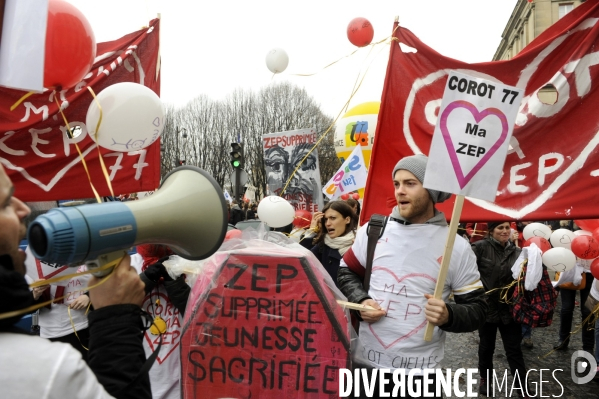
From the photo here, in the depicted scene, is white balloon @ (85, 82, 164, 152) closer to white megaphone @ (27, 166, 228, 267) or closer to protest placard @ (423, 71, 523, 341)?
white megaphone @ (27, 166, 228, 267)

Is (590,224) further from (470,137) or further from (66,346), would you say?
(66,346)

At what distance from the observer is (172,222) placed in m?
1.55

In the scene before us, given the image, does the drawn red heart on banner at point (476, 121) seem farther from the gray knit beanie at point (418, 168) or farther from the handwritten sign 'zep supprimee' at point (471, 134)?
the gray knit beanie at point (418, 168)

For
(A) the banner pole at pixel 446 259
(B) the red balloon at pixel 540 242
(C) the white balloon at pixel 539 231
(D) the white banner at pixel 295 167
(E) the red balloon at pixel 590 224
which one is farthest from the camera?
(D) the white banner at pixel 295 167

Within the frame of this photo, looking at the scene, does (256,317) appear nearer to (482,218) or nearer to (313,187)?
(482,218)

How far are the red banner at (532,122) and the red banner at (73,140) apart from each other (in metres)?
1.76

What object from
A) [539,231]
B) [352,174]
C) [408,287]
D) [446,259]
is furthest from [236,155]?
[446,259]

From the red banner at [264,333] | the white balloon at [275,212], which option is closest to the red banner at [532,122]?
the red banner at [264,333]

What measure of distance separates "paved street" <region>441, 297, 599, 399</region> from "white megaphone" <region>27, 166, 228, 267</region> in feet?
14.7

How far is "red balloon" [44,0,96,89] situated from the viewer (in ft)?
8.95

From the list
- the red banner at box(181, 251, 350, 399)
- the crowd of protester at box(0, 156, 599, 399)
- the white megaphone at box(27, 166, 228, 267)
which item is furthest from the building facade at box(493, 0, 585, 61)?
the white megaphone at box(27, 166, 228, 267)

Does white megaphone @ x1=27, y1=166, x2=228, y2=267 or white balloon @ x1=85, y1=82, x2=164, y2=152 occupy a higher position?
white balloon @ x1=85, y1=82, x2=164, y2=152

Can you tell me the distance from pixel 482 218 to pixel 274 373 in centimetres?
209

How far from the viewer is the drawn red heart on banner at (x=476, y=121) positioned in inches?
97.6
